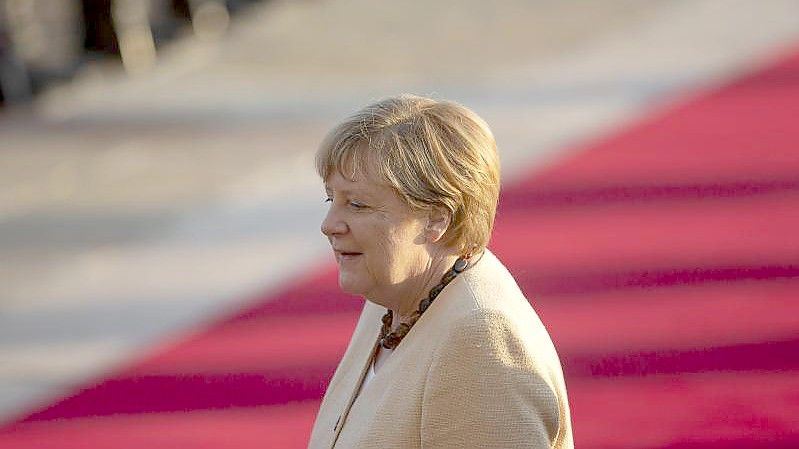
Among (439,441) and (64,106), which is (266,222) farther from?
(439,441)

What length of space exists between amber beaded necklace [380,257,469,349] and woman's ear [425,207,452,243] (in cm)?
6

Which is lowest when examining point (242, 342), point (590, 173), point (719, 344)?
point (719, 344)

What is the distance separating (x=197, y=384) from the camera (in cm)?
418

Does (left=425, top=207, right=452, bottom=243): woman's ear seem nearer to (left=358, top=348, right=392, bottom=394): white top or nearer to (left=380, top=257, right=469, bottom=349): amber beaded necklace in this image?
(left=380, top=257, right=469, bottom=349): amber beaded necklace

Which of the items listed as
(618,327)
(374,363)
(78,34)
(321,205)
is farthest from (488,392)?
(78,34)

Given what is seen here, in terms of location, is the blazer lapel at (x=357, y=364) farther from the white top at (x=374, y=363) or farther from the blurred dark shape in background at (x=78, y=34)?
the blurred dark shape in background at (x=78, y=34)

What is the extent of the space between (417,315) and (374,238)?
150mm

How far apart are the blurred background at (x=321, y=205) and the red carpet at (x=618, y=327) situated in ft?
0.04

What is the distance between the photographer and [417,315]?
2031mm

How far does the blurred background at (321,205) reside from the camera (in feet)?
13.3

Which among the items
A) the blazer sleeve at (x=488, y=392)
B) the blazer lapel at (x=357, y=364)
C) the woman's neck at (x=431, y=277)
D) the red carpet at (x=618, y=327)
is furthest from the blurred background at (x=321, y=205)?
the blazer sleeve at (x=488, y=392)

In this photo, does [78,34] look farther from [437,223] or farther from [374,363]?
[437,223]

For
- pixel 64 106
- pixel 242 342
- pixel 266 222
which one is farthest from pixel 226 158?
pixel 242 342

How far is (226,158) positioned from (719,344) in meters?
2.80
